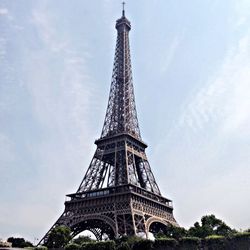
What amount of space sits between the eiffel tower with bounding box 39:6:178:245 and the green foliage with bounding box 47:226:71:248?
10.6 ft

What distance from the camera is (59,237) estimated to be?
183ft

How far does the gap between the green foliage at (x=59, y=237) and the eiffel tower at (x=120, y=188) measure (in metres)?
3.24

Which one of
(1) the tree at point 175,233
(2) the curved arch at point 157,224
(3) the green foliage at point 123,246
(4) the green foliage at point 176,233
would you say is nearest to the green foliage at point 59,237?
(3) the green foliage at point 123,246

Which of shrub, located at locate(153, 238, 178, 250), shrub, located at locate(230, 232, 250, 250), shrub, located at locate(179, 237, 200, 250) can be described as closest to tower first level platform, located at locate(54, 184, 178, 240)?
shrub, located at locate(153, 238, 178, 250)

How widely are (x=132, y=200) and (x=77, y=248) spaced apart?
13.1 meters

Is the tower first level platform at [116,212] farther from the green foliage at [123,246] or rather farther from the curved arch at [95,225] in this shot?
the green foliage at [123,246]

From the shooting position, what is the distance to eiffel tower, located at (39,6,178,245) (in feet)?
196

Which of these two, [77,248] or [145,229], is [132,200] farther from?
[77,248]

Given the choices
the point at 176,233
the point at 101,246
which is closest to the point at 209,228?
the point at 176,233

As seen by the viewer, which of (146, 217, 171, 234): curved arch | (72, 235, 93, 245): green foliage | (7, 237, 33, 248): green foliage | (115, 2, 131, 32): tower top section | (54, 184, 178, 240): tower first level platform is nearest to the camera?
(54, 184, 178, 240): tower first level platform

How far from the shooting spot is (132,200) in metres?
60.3

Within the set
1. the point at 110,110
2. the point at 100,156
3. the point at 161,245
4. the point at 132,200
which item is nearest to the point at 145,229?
the point at 132,200

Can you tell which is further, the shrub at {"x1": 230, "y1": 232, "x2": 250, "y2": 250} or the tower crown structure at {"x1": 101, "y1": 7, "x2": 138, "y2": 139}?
the tower crown structure at {"x1": 101, "y1": 7, "x2": 138, "y2": 139}

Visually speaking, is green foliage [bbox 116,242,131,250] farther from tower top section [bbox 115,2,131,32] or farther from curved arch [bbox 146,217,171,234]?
tower top section [bbox 115,2,131,32]
